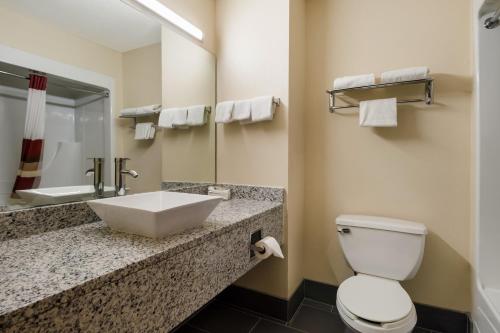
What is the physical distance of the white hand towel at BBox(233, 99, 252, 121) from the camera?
1.72 metres

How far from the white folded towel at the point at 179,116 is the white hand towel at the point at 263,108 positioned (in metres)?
0.47

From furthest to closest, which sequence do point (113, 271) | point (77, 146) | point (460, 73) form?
1. point (460, 73)
2. point (77, 146)
3. point (113, 271)

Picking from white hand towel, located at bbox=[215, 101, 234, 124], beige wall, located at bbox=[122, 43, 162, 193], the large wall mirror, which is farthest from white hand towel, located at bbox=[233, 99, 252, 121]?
beige wall, located at bbox=[122, 43, 162, 193]

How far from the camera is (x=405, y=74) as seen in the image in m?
1.51

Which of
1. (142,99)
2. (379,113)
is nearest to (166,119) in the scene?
(142,99)

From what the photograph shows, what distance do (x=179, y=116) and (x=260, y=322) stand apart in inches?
57.7

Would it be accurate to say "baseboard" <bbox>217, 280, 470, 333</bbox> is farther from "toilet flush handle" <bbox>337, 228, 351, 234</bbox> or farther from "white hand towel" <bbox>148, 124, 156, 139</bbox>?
"white hand towel" <bbox>148, 124, 156, 139</bbox>

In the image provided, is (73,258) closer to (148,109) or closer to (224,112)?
(148,109)

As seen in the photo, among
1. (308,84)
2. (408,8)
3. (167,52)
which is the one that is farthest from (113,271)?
(408,8)

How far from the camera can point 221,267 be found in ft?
3.44

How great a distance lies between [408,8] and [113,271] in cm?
→ 212

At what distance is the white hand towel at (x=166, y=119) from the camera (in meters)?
1.60

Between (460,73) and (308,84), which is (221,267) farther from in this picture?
(460,73)

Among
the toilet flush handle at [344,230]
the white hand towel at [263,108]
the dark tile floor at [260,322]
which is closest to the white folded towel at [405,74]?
the white hand towel at [263,108]
